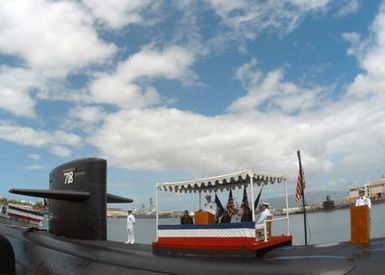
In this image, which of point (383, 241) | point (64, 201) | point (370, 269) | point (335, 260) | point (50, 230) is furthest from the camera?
point (50, 230)

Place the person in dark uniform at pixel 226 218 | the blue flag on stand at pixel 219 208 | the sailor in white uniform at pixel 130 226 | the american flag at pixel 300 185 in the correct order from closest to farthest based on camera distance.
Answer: the person in dark uniform at pixel 226 218
the blue flag on stand at pixel 219 208
the american flag at pixel 300 185
the sailor in white uniform at pixel 130 226

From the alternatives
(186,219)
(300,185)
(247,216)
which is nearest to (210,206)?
(186,219)

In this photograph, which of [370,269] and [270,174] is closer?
[370,269]

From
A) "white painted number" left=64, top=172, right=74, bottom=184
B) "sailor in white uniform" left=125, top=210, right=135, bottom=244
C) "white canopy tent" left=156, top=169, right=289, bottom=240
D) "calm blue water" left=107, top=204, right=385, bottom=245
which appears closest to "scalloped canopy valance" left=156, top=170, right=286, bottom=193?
"white canopy tent" left=156, top=169, right=289, bottom=240

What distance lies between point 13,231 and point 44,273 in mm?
8441

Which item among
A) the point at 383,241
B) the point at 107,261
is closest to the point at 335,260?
the point at 383,241

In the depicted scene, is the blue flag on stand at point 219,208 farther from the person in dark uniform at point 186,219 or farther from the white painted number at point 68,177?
the white painted number at point 68,177

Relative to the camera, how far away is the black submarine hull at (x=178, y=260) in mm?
7332

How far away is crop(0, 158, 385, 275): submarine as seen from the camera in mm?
7711

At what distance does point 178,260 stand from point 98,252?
3.13m

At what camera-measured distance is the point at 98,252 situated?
479 inches

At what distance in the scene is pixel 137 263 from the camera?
33.6 ft

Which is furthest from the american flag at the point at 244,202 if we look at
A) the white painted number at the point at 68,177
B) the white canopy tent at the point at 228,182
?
the white painted number at the point at 68,177

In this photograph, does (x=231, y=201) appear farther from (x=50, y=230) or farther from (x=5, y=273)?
(x=50, y=230)
